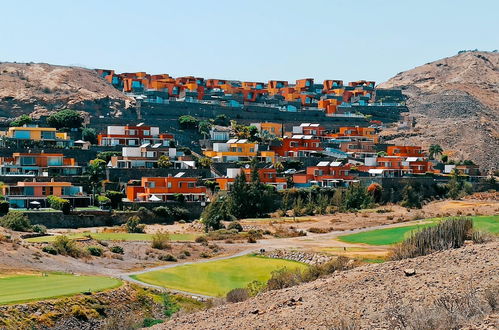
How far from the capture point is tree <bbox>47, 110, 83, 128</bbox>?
71.6m

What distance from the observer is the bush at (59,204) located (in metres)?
50.3

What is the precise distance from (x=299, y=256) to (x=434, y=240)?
17382 mm

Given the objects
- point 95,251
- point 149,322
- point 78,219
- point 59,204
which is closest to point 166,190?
point 78,219

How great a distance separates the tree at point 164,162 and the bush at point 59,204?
12428 millimetres

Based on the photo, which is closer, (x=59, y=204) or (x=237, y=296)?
(x=237, y=296)

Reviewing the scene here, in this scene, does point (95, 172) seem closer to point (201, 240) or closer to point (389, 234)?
point (201, 240)

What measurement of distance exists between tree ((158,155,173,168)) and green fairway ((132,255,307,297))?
84.8 ft

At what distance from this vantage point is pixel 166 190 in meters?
57.3

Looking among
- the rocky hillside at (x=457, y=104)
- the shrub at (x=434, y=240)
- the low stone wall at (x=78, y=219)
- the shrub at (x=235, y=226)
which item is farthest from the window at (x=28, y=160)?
the rocky hillside at (x=457, y=104)

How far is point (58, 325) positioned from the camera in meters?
23.6

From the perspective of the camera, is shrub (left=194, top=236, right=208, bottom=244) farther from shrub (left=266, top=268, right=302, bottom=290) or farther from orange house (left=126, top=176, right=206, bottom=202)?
shrub (left=266, top=268, right=302, bottom=290)

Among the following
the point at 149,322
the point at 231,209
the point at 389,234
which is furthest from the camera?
the point at 231,209

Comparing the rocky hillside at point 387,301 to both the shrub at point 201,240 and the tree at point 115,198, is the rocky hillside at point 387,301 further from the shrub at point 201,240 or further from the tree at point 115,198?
the tree at point 115,198

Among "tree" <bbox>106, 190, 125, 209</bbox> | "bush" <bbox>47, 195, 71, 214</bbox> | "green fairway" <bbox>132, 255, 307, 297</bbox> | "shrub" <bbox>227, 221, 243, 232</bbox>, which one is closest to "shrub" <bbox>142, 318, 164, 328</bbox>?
"green fairway" <bbox>132, 255, 307, 297</bbox>
